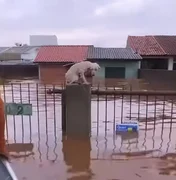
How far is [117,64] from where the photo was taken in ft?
81.9

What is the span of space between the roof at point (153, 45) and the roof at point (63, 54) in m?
4.76

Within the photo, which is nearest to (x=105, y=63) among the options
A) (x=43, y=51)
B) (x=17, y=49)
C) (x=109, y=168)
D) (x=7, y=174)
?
(x=43, y=51)

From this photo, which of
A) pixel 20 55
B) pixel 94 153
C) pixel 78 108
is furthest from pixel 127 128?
pixel 20 55

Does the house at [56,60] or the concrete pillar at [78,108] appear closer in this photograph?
the concrete pillar at [78,108]

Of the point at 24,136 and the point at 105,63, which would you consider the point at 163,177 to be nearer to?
the point at 24,136

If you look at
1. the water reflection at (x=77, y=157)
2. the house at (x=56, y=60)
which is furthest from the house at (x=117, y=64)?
the water reflection at (x=77, y=157)

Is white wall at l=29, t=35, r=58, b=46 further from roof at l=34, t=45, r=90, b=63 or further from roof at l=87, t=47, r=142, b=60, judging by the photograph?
roof at l=87, t=47, r=142, b=60

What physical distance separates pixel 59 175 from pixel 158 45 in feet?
79.0

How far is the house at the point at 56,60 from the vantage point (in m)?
25.7

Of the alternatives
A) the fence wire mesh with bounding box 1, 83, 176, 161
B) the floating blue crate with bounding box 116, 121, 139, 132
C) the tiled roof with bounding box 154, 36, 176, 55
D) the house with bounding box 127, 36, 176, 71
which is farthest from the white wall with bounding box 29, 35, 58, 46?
the floating blue crate with bounding box 116, 121, 139, 132

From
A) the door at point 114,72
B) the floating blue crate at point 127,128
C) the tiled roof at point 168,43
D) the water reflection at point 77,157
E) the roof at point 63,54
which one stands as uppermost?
the tiled roof at point 168,43

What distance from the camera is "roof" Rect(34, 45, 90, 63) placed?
84.7 feet

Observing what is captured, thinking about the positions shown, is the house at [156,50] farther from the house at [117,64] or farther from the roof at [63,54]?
the roof at [63,54]

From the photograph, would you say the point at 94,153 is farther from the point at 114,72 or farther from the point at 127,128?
the point at 114,72
